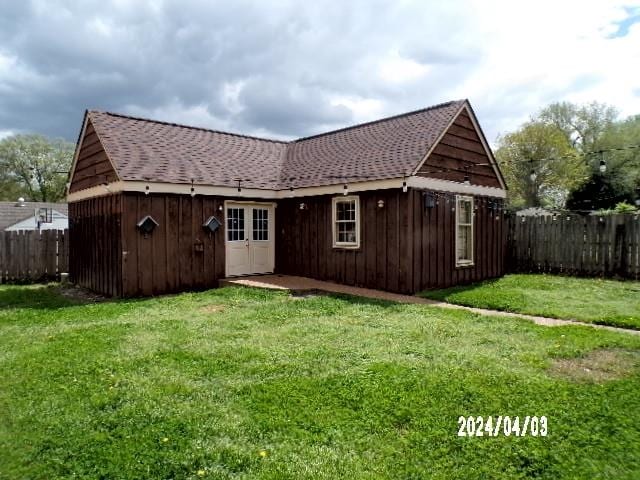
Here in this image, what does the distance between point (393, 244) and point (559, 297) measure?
3.57 m

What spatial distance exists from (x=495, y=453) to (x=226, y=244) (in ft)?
31.2

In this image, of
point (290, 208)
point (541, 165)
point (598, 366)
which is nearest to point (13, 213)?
point (290, 208)

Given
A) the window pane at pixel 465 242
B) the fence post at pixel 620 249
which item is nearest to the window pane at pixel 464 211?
the window pane at pixel 465 242

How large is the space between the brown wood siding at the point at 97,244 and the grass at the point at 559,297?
7.16 metres

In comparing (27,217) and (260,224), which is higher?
(27,217)

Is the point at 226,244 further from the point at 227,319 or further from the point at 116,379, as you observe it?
the point at 116,379

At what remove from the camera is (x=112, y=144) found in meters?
10.5

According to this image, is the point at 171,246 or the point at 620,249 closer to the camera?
the point at 171,246

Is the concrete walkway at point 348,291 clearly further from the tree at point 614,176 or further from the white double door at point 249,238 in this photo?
the tree at point 614,176

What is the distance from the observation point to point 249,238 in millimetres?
12250

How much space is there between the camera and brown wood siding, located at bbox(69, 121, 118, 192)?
34.9ft

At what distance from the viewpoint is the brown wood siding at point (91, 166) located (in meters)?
10.6

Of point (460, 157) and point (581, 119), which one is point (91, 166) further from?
point (581, 119)

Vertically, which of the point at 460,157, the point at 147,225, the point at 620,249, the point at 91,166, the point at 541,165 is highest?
the point at 541,165
